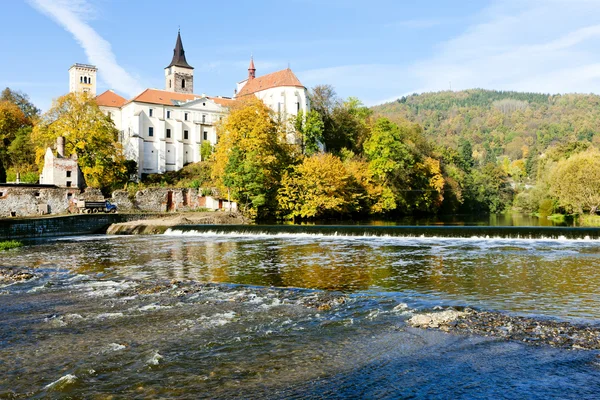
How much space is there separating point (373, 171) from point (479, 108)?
157m

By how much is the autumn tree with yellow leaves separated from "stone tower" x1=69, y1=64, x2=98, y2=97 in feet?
142

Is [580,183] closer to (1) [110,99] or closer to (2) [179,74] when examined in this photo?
(1) [110,99]

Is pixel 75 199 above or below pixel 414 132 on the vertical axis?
below

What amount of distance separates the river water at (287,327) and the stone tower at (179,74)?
242 feet

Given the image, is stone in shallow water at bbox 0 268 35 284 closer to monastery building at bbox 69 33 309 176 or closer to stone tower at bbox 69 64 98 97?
monastery building at bbox 69 33 309 176

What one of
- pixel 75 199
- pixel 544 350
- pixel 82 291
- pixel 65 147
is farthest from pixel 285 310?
pixel 65 147

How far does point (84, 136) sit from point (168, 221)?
17.8 m

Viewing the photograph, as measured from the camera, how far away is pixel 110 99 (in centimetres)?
7462

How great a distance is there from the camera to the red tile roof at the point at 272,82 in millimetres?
70812

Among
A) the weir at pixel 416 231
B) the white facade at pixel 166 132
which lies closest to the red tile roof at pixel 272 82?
the white facade at pixel 166 132

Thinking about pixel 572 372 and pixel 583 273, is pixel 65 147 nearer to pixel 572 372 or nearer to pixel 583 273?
pixel 583 273

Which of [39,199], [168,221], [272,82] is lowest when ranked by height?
[168,221]

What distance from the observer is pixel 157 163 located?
69.3 m

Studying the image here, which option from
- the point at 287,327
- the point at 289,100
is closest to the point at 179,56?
the point at 289,100
